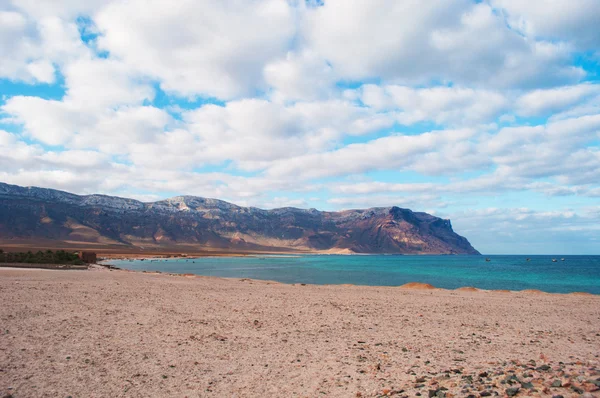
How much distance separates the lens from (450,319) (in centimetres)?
1559

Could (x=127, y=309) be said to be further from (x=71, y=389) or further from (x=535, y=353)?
(x=535, y=353)

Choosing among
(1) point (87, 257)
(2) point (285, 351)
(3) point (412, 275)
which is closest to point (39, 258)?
(1) point (87, 257)

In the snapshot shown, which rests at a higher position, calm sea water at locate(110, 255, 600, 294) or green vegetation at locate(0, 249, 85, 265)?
green vegetation at locate(0, 249, 85, 265)

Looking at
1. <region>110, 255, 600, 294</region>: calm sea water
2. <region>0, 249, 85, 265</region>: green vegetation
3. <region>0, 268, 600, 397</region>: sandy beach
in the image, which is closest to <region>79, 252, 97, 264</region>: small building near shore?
<region>110, 255, 600, 294</region>: calm sea water

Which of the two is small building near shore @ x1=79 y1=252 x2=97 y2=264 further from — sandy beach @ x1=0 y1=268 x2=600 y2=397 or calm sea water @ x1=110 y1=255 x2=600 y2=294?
sandy beach @ x1=0 y1=268 x2=600 y2=397

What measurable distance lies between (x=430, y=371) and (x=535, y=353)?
3.57m

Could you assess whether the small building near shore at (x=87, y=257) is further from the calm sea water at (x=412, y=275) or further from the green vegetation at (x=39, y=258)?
the green vegetation at (x=39, y=258)

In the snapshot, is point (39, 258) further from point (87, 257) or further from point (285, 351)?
point (285, 351)

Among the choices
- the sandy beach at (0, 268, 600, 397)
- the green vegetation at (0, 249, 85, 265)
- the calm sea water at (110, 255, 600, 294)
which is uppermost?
the sandy beach at (0, 268, 600, 397)

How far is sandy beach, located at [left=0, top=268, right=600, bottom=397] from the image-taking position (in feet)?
23.7

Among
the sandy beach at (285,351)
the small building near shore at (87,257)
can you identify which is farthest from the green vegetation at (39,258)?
the sandy beach at (285,351)

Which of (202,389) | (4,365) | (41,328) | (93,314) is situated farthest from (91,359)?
(93,314)

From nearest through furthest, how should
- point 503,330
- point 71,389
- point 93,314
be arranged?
1. point 71,389
2. point 503,330
3. point 93,314

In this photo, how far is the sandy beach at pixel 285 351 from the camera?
7.22 meters
